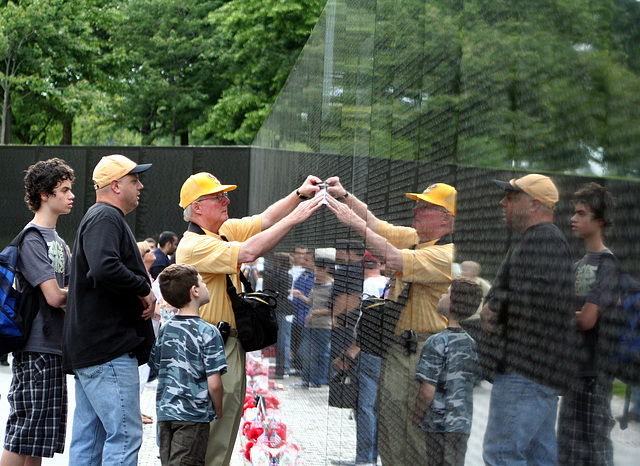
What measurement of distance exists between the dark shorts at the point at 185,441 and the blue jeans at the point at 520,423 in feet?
9.57

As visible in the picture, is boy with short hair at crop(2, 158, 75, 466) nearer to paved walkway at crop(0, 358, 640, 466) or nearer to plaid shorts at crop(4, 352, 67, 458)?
plaid shorts at crop(4, 352, 67, 458)

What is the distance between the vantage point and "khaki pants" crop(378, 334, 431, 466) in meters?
1.90

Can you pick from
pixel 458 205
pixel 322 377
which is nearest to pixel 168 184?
pixel 322 377

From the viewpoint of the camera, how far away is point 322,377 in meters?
3.84

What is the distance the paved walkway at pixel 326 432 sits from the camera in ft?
2.99

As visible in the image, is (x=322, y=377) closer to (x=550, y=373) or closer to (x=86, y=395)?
(x=86, y=395)

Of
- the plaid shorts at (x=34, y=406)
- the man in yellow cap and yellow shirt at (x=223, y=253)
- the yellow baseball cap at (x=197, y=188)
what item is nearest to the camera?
the man in yellow cap and yellow shirt at (x=223, y=253)

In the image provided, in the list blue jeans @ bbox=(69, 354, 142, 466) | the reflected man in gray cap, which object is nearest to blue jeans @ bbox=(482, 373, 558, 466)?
the reflected man in gray cap

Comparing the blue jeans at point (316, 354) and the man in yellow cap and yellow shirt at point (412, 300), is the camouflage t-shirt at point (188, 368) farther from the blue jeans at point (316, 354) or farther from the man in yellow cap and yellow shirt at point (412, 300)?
the man in yellow cap and yellow shirt at point (412, 300)

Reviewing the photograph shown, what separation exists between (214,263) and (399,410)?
236 cm

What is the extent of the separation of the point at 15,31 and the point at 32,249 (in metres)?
20.8

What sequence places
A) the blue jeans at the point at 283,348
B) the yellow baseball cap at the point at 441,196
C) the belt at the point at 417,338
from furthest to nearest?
the blue jeans at the point at 283,348
the belt at the point at 417,338
the yellow baseball cap at the point at 441,196

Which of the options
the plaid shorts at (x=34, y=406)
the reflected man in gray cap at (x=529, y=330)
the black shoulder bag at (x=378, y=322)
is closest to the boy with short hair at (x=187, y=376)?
the plaid shorts at (x=34, y=406)

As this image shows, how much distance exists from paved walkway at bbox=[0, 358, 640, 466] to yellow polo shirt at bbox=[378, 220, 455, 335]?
340 millimetres
